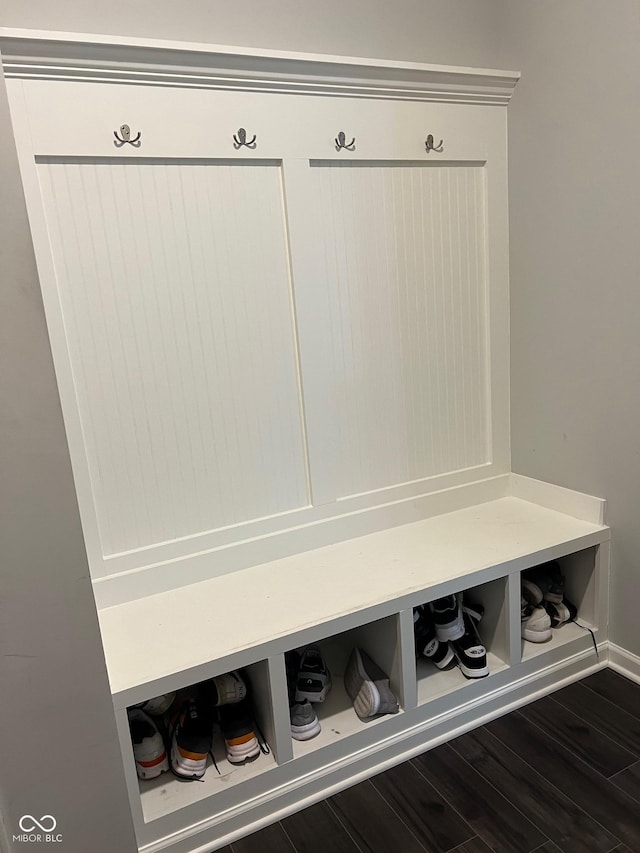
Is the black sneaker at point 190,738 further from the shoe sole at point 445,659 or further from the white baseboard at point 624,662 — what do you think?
the white baseboard at point 624,662

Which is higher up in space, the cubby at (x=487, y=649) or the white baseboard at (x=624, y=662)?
the cubby at (x=487, y=649)

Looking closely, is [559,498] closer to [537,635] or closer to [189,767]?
[537,635]

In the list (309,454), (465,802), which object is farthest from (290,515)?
(465,802)

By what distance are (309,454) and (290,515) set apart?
0.20 m

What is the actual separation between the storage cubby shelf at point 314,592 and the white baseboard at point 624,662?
0.36m

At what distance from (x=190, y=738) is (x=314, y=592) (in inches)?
18.3

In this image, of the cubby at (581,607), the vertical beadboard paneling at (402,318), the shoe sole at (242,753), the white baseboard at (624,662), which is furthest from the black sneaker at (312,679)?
the white baseboard at (624,662)

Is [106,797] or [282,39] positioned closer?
[106,797]

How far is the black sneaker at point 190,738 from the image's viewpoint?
1438mm

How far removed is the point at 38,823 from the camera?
42.2 inches

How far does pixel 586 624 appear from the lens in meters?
1.93

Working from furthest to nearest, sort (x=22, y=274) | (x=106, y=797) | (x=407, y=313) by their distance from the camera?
(x=407, y=313)
(x=106, y=797)
(x=22, y=274)

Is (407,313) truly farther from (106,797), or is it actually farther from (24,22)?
(106,797)

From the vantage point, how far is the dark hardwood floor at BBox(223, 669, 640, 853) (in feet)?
4.43
